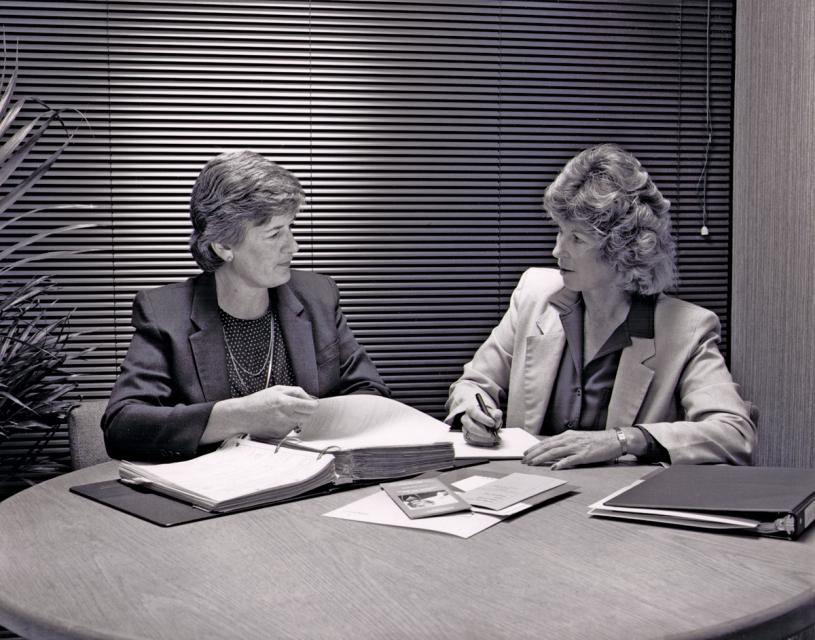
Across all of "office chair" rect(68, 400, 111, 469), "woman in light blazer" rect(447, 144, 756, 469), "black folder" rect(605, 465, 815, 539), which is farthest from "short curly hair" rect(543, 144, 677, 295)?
"office chair" rect(68, 400, 111, 469)

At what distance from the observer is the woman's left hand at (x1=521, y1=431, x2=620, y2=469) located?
1.71 meters

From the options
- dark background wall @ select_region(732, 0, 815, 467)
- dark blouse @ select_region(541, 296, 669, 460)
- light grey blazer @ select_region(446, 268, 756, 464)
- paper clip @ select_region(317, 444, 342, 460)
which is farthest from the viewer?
dark background wall @ select_region(732, 0, 815, 467)

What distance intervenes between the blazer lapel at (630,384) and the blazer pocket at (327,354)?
791mm

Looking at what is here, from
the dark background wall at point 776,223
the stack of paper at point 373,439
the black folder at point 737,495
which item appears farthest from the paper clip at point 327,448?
the dark background wall at point 776,223

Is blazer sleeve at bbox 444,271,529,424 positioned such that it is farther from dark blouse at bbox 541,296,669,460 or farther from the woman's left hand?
the woman's left hand

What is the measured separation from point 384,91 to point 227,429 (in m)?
1.60

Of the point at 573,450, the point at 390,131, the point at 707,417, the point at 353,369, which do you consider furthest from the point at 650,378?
the point at 390,131

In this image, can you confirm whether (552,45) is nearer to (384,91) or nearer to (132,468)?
(384,91)

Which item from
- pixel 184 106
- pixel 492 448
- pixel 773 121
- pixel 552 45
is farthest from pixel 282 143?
pixel 773 121

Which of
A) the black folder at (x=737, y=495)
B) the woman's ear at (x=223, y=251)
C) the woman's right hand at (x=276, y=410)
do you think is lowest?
the black folder at (x=737, y=495)

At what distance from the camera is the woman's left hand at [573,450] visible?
1.71 m

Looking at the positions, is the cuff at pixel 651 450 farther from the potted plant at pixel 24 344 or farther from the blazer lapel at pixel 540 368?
the potted plant at pixel 24 344

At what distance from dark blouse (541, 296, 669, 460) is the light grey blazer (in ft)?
0.08

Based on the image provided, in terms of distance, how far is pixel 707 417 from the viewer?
189cm
